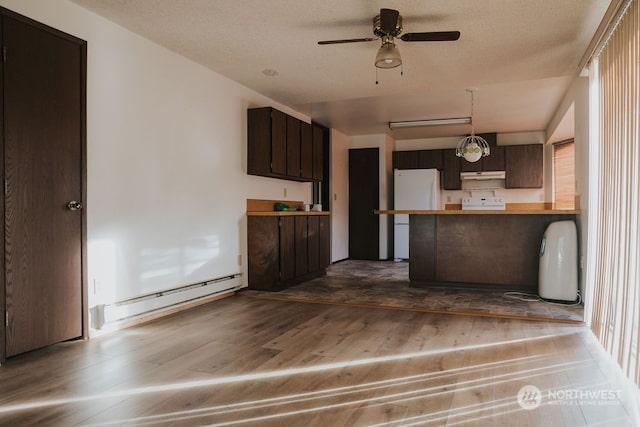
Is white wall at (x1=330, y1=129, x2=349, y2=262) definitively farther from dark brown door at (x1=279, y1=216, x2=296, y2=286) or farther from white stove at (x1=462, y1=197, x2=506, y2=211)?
dark brown door at (x1=279, y1=216, x2=296, y2=286)

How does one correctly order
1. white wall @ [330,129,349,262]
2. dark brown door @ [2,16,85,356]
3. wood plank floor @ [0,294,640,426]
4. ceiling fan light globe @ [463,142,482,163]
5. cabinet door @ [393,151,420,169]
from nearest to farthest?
1. wood plank floor @ [0,294,640,426]
2. dark brown door @ [2,16,85,356]
3. ceiling fan light globe @ [463,142,482,163]
4. white wall @ [330,129,349,262]
5. cabinet door @ [393,151,420,169]

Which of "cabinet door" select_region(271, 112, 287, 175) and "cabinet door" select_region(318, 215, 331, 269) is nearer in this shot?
"cabinet door" select_region(271, 112, 287, 175)

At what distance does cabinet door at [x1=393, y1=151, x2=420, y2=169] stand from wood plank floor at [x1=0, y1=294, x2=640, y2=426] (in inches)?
203

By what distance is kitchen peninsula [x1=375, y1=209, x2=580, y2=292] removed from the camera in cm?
457

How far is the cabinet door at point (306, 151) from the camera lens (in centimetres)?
561

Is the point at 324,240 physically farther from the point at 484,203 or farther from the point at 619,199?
the point at 619,199

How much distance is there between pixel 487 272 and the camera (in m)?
4.74

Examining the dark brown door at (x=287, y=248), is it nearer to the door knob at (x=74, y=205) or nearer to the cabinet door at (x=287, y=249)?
the cabinet door at (x=287, y=249)

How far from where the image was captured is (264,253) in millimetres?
4801

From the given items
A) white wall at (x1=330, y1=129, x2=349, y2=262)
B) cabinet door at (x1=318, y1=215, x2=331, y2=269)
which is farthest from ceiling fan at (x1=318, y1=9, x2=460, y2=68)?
white wall at (x1=330, y1=129, x2=349, y2=262)

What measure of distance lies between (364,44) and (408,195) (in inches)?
182

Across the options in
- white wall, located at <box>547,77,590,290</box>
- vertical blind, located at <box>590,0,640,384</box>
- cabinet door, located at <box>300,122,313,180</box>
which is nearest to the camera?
vertical blind, located at <box>590,0,640,384</box>

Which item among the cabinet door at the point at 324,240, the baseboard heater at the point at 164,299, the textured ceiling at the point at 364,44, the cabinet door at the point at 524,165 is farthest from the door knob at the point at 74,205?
the cabinet door at the point at 524,165

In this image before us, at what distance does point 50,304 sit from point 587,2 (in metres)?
4.10
